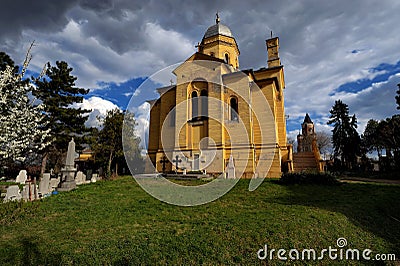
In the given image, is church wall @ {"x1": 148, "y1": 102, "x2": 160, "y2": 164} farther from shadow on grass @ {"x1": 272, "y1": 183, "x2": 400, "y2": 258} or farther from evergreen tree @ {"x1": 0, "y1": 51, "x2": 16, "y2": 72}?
shadow on grass @ {"x1": 272, "y1": 183, "x2": 400, "y2": 258}

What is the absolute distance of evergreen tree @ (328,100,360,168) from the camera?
3488 cm

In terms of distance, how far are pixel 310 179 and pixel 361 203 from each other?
3.84m

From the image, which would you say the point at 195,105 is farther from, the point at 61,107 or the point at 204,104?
the point at 61,107

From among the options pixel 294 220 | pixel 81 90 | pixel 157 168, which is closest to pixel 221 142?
pixel 157 168

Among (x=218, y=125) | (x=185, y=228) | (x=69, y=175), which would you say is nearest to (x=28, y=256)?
(x=185, y=228)

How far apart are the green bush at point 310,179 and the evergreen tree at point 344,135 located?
89.4 ft

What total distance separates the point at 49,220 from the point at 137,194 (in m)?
3.82

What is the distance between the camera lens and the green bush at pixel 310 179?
12.6 metres

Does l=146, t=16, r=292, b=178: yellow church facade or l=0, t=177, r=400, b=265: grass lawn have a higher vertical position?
l=146, t=16, r=292, b=178: yellow church facade

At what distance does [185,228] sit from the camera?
630 centimetres

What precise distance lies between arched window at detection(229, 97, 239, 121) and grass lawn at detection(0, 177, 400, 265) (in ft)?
37.7

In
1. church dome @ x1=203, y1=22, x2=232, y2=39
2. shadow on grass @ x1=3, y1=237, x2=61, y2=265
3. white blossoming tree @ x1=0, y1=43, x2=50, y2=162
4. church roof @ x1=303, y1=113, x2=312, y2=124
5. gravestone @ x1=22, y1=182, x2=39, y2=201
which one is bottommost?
shadow on grass @ x1=3, y1=237, x2=61, y2=265

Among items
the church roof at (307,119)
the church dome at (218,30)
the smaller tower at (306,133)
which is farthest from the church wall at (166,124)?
the church roof at (307,119)

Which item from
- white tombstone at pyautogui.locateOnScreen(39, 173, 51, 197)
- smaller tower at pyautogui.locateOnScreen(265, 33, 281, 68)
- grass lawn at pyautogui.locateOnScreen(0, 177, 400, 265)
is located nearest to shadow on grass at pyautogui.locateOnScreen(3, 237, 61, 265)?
grass lawn at pyautogui.locateOnScreen(0, 177, 400, 265)
